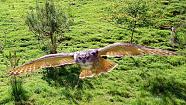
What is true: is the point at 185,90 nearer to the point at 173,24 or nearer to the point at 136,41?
the point at 136,41

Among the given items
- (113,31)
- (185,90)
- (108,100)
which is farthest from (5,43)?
(185,90)

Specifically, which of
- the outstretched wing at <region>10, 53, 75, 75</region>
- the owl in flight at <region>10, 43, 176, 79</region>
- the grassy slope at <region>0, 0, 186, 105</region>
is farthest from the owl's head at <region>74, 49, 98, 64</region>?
the grassy slope at <region>0, 0, 186, 105</region>

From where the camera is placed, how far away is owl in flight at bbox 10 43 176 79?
11.4m

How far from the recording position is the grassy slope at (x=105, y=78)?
23.3m

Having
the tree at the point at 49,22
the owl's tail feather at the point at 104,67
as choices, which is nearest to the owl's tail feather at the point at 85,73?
the owl's tail feather at the point at 104,67

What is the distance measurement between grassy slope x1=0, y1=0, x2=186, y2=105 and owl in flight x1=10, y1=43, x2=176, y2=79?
9797 millimetres

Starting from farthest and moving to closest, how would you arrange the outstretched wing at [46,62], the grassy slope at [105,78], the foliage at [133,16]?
the foliage at [133,16] → the grassy slope at [105,78] → the outstretched wing at [46,62]

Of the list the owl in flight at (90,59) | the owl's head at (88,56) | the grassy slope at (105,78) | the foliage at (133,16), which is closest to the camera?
the owl in flight at (90,59)

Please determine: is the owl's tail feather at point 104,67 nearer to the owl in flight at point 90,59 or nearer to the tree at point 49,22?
the owl in flight at point 90,59

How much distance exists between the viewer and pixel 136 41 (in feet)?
109

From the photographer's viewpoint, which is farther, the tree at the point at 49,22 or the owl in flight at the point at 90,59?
the tree at the point at 49,22

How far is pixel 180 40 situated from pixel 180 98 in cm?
1035

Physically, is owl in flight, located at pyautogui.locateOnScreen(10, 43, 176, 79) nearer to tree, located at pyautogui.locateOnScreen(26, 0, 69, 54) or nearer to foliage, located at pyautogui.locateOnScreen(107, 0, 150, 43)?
tree, located at pyautogui.locateOnScreen(26, 0, 69, 54)

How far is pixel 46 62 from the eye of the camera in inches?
484
